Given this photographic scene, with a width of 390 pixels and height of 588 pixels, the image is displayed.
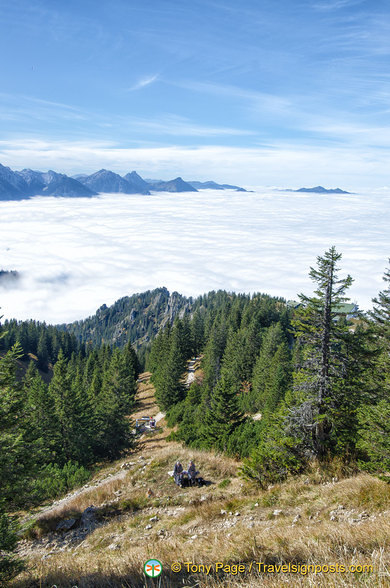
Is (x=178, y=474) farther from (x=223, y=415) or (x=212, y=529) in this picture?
(x=223, y=415)

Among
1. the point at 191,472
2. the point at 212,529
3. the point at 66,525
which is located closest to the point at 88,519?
the point at 66,525

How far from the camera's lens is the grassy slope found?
5.60m

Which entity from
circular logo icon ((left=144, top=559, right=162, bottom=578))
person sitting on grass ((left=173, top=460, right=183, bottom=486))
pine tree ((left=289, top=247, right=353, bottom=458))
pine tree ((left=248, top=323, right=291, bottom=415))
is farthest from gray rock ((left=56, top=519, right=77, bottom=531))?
pine tree ((left=248, top=323, right=291, bottom=415))

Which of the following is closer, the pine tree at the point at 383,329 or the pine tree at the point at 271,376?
the pine tree at the point at 383,329

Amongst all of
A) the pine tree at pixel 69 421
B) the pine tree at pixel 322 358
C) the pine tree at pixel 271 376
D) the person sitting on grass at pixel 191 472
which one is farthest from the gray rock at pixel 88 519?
the pine tree at pixel 271 376

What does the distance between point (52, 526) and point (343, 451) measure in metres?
14.2

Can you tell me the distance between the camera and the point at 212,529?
1079 centimetres

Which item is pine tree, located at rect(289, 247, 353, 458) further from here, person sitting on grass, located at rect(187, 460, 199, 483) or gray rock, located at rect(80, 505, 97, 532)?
gray rock, located at rect(80, 505, 97, 532)

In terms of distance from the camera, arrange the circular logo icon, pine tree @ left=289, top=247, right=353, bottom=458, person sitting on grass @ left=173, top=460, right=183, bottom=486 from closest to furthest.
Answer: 1. the circular logo icon
2. pine tree @ left=289, top=247, right=353, bottom=458
3. person sitting on grass @ left=173, top=460, right=183, bottom=486

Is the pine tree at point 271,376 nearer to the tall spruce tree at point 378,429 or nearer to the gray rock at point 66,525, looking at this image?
the tall spruce tree at point 378,429

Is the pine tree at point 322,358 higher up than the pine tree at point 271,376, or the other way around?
the pine tree at point 322,358

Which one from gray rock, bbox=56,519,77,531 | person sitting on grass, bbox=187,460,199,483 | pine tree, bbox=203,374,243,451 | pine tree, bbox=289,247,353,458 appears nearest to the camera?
pine tree, bbox=289,247,353,458

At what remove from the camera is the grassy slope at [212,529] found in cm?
560

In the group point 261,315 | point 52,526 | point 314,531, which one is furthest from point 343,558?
point 261,315
